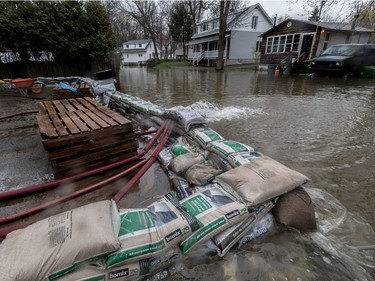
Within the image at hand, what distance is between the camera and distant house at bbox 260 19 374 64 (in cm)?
1534

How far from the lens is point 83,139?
2.48m

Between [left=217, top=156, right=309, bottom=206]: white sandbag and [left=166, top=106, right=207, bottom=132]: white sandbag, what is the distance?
4.44 ft

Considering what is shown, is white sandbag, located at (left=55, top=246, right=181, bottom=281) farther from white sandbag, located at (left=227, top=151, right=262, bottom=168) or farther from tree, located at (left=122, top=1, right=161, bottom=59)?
tree, located at (left=122, top=1, right=161, bottom=59)

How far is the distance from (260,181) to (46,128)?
245 cm

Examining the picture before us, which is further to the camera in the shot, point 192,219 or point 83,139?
point 83,139

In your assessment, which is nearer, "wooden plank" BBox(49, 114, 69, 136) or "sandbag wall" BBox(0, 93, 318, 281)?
"sandbag wall" BBox(0, 93, 318, 281)

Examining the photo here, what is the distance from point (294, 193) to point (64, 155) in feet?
7.97

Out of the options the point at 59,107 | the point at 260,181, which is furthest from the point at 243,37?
the point at 260,181

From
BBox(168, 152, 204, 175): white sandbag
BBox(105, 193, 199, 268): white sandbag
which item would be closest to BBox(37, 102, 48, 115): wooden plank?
BBox(168, 152, 204, 175): white sandbag

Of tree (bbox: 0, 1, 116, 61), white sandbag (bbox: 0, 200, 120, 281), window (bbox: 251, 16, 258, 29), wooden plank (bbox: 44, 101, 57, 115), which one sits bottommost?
white sandbag (bbox: 0, 200, 120, 281)

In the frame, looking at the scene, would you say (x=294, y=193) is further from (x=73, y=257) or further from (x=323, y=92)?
(x=323, y=92)

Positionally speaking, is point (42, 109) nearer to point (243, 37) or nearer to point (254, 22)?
point (243, 37)

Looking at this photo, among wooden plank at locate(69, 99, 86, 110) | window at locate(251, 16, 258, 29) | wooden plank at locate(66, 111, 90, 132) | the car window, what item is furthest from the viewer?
window at locate(251, 16, 258, 29)

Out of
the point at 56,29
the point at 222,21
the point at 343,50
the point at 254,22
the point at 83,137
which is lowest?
the point at 83,137
